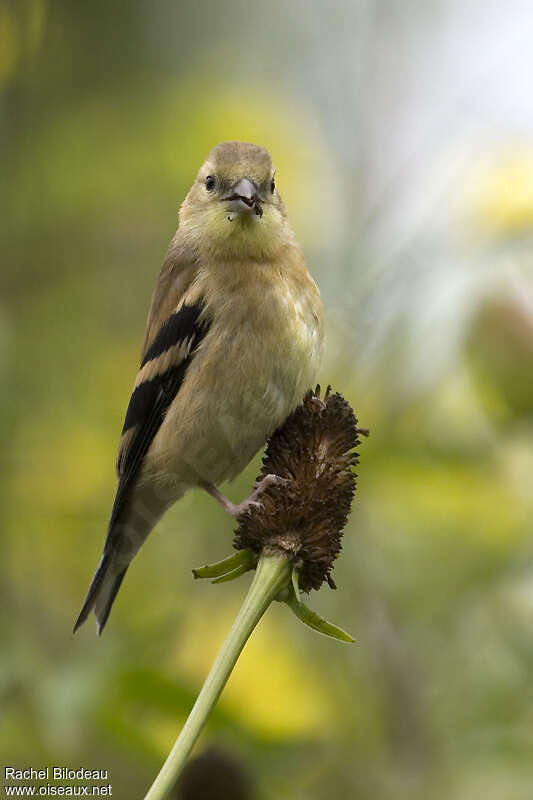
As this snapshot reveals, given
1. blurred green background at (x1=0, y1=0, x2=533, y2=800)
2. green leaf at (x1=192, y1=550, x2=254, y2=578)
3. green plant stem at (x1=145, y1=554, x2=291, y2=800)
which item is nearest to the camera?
green plant stem at (x1=145, y1=554, x2=291, y2=800)

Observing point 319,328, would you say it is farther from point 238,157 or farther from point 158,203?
point 158,203

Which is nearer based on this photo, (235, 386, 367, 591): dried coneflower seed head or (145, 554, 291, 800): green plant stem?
(145, 554, 291, 800): green plant stem

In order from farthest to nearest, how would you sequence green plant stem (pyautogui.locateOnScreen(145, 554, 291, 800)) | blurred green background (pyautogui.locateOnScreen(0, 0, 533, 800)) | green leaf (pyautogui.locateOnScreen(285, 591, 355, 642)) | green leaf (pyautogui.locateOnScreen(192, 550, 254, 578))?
blurred green background (pyautogui.locateOnScreen(0, 0, 533, 800))
green leaf (pyautogui.locateOnScreen(192, 550, 254, 578))
green leaf (pyautogui.locateOnScreen(285, 591, 355, 642))
green plant stem (pyautogui.locateOnScreen(145, 554, 291, 800))

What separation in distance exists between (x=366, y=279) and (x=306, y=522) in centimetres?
109

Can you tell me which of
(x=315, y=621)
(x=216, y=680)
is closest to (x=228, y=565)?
(x=315, y=621)

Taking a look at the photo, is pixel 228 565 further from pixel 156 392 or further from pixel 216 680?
pixel 156 392

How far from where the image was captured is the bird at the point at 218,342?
3109mm

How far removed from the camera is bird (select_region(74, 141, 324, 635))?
3.11 metres

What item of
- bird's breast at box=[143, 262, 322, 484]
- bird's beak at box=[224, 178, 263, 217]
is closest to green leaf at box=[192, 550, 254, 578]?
bird's breast at box=[143, 262, 322, 484]

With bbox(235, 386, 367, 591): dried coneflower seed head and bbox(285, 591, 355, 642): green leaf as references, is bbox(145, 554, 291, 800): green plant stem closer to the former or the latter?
bbox(285, 591, 355, 642): green leaf

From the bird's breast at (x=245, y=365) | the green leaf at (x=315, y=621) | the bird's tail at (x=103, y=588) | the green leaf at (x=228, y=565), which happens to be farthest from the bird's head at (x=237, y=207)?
the green leaf at (x=315, y=621)

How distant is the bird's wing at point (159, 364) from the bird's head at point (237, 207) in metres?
0.16

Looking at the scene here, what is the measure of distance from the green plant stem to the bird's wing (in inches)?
53.8

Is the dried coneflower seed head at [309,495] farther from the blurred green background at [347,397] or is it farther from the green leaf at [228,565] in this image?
the blurred green background at [347,397]
